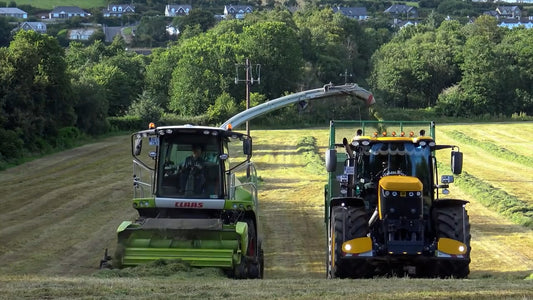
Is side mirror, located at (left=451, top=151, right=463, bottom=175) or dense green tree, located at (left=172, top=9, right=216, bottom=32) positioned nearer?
side mirror, located at (left=451, top=151, right=463, bottom=175)

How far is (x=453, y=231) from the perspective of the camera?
1237 cm

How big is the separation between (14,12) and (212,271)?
15253cm

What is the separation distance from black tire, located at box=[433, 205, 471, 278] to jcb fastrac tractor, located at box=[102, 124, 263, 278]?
120 inches

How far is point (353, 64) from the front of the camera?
107938 millimetres

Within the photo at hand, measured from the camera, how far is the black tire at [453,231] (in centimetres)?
1235

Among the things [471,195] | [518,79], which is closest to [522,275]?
[471,195]

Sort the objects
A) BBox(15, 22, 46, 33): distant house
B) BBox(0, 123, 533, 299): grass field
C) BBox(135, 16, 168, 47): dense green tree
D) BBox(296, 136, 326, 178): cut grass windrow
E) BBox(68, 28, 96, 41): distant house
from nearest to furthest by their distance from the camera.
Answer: BBox(0, 123, 533, 299): grass field < BBox(296, 136, 326, 178): cut grass windrow < BBox(15, 22, 46, 33): distant house < BBox(68, 28, 96, 41): distant house < BBox(135, 16, 168, 47): dense green tree

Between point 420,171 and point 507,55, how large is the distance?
81208mm

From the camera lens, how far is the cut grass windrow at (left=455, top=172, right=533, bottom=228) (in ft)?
74.1

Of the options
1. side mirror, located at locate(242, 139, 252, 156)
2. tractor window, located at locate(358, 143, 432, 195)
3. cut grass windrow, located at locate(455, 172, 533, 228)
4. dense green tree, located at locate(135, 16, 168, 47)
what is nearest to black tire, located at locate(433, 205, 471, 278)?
tractor window, located at locate(358, 143, 432, 195)

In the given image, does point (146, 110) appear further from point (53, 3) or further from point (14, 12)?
point (53, 3)

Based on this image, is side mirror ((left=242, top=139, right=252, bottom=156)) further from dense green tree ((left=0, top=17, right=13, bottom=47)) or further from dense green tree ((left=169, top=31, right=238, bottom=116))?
dense green tree ((left=0, top=17, right=13, bottom=47))

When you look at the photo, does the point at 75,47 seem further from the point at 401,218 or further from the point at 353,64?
the point at 401,218

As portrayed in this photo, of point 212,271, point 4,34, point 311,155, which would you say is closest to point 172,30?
point 4,34
